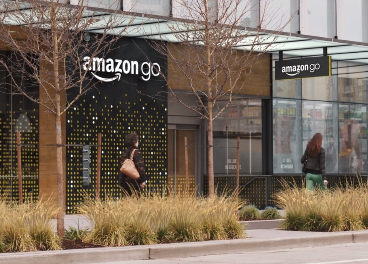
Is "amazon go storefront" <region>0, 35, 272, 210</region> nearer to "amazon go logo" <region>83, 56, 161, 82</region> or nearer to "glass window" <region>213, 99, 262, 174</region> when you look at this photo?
Answer: "amazon go logo" <region>83, 56, 161, 82</region>

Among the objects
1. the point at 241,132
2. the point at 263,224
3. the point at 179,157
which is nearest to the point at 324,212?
the point at 263,224

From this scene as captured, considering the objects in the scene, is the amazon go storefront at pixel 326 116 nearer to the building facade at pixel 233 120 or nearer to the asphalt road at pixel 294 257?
the building facade at pixel 233 120

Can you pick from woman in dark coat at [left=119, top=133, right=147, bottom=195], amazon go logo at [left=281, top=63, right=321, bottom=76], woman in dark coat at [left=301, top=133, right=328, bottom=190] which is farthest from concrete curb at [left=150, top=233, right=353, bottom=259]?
amazon go logo at [left=281, top=63, right=321, bottom=76]

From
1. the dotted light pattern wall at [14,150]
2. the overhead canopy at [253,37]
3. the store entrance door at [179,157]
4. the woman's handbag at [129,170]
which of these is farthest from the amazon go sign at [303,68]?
the woman's handbag at [129,170]

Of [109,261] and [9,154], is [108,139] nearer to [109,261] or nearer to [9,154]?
[9,154]

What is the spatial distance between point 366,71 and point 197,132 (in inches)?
258

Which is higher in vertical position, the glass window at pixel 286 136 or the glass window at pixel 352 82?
the glass window at pixel 352 82

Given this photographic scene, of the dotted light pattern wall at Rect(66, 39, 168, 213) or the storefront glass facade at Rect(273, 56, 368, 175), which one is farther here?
the storefront glass facade at Rect(273, 56, 368, 175)

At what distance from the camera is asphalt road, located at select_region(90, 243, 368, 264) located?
12.9 m

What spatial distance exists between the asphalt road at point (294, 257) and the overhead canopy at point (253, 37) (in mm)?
6491

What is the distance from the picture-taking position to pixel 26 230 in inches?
514

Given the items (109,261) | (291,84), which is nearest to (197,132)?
(291,84)

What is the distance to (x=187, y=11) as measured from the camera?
2234cm

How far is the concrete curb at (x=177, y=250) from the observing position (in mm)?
12227
